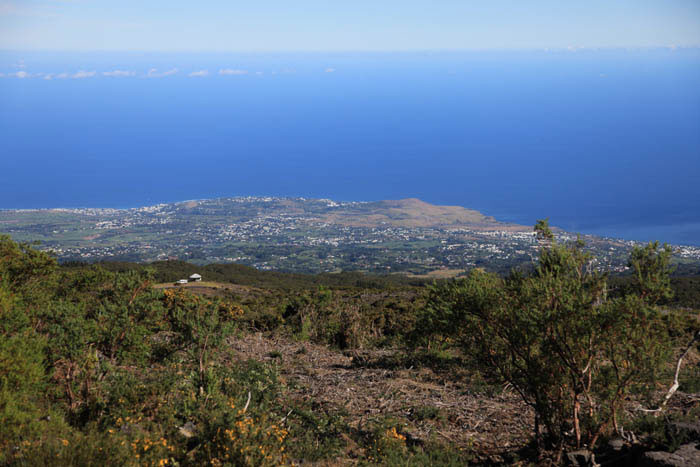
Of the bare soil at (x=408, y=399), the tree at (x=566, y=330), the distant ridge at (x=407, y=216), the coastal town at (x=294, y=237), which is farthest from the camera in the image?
the distant ridge at (x=407, y=216)

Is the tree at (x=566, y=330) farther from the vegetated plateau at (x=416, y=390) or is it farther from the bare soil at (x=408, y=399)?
the bare soil at (x=408, y=399)

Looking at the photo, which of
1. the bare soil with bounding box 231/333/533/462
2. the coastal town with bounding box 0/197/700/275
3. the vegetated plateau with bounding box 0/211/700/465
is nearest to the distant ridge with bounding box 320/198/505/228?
the coastal town with bounding box 0/197/700/275

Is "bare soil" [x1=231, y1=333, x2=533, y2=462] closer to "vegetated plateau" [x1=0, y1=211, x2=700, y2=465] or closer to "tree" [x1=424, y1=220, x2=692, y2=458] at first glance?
"vegetated plateau" [x1=0, y1=211, x2=700, y2=465]

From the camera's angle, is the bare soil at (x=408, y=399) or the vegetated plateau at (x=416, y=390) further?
the bare soil at (x=408, y=399)

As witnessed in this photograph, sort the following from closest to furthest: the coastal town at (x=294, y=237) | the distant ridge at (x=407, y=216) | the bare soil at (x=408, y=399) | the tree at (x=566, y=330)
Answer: the tree at (x=566, y=330), the bare soil at (x=408, y=399), the coastal town at (x=294, y=237), the distant ridge at (x=407, y=216)

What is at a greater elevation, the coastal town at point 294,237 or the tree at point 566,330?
the tree at point 566,330

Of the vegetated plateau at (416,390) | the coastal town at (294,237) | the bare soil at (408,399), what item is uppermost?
the vegetated plateau at (416,390)

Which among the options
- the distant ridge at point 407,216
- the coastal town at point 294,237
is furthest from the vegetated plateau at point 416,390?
the distant ridge at point 407,216

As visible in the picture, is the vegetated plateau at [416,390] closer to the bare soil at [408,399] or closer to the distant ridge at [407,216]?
the bare soil at [408,399]
